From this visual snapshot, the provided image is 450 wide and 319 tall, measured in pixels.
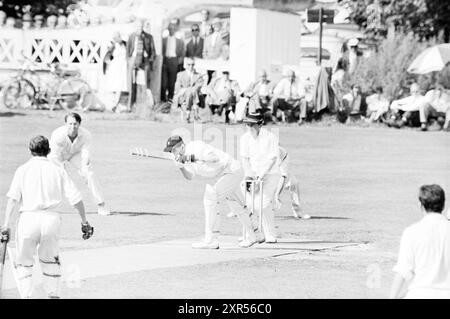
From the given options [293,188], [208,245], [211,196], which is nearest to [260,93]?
[293,188]

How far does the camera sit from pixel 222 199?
14.7m

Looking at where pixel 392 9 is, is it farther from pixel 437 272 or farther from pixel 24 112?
pixel 437 272

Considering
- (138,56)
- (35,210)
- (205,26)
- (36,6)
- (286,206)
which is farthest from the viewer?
(36,6)

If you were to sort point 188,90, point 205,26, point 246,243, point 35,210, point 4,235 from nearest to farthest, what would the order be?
point 4,235 < point 35,210 < point 246,243 < point 188,90 < point 205,26

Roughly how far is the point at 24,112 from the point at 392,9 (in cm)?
1233

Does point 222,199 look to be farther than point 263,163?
No

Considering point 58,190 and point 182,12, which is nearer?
point 58,190

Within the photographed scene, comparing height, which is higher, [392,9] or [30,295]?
[392,9]

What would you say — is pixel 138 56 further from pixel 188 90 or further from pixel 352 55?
pixel 352 55

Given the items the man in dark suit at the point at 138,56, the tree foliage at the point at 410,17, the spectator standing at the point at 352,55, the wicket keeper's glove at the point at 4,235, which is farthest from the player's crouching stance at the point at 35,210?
the tree foliage at the point at 410,17

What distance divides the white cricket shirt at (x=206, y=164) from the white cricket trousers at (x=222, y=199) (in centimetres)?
14

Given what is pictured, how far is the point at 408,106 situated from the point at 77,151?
14.0m

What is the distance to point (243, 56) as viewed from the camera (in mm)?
32250
